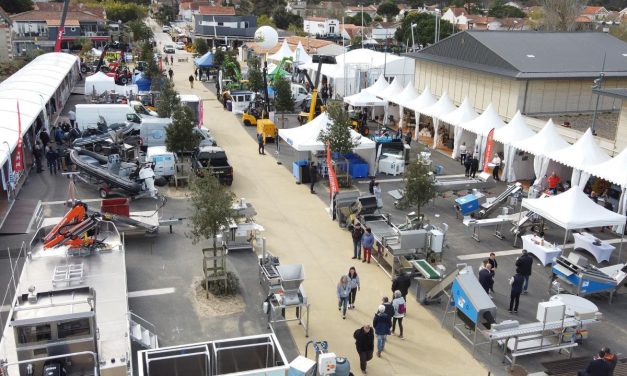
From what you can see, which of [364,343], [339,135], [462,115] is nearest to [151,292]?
[364,343]

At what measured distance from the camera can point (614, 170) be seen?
17.7m

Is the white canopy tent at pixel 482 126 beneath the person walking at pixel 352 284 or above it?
above

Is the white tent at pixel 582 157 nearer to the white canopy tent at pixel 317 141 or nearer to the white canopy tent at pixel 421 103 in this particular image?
the white canopy tent at pixel 317 141

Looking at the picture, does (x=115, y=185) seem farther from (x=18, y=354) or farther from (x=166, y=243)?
(x=18, y=354)

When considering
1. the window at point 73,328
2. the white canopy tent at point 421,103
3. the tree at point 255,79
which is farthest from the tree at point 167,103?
the window at point 73,328

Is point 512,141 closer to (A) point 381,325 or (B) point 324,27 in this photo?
(A) point 381,325

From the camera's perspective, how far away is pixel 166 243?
1647cm

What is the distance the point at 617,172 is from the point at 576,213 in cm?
324

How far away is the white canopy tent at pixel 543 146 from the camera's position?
67.4 feet

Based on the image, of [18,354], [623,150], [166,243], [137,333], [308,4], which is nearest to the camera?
[18,354]

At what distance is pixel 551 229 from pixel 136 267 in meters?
12.7

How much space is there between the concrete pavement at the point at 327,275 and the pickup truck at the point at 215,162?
25.1 inches

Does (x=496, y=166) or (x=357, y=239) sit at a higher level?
(x=357, y=239)

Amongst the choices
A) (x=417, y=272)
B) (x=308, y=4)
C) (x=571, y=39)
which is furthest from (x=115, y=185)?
(x=308, y=4)
